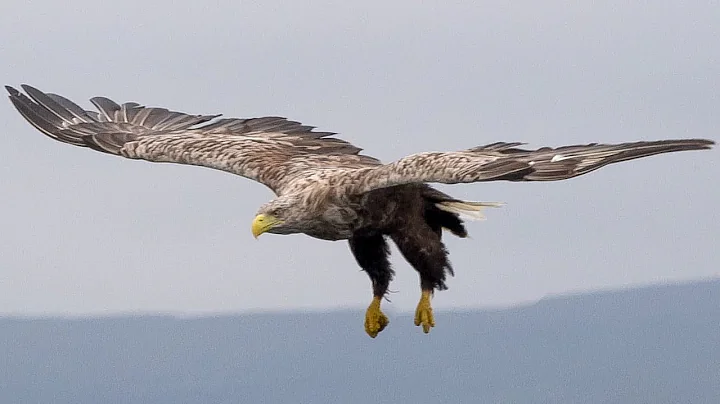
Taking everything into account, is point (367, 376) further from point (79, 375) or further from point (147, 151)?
point (147, 151)

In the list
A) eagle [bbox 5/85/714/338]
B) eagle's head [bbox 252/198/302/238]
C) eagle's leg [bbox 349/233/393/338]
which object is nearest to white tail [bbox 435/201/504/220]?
eagle [bbox 5/85/714/338]

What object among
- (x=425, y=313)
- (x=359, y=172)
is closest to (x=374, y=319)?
(x=425, y=313)

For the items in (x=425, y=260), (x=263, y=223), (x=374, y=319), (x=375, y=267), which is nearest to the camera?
(x=263, y=223)

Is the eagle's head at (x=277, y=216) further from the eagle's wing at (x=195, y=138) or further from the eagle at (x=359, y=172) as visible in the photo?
the eagle's wing at (x=195, y=138)

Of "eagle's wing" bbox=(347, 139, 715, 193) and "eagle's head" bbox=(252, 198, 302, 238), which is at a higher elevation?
"eagle's wing" bbox=(347, 139, 715, 193)

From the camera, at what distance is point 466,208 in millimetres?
17500

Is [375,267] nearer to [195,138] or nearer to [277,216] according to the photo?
[277,216]

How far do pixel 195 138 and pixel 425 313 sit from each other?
306 centimetres

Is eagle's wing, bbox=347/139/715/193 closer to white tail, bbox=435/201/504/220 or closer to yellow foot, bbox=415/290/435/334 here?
white tail, bbox=435/201/504/220

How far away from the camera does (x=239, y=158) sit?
18.2 metres

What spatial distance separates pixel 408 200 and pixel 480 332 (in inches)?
6279

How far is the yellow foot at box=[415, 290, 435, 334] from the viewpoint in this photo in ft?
57.1

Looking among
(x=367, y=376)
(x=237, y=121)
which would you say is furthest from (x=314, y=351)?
(x=237, y=121)

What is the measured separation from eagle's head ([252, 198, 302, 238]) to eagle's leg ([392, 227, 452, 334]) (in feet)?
3.60
